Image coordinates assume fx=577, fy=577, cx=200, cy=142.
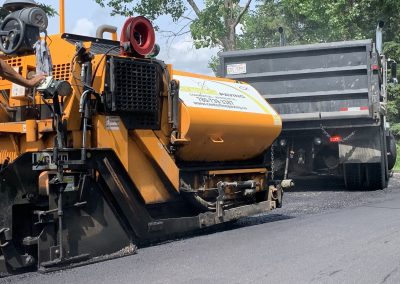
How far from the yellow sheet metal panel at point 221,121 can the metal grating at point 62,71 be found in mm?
1348

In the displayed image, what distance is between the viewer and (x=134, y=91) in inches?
228

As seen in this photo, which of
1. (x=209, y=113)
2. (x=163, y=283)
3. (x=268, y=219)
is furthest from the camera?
(x=268, y=219)

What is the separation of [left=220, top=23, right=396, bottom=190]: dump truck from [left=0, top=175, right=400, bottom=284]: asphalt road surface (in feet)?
9.39

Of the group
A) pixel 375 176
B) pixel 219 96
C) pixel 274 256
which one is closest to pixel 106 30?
pixel 219 96

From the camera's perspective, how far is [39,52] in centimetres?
503

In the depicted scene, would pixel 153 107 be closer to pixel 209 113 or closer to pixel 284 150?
pixel 209 113

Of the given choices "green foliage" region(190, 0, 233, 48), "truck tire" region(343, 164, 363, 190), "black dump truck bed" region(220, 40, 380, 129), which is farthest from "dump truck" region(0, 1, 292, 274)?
"green foliage" region(190, 0, 233, 48)

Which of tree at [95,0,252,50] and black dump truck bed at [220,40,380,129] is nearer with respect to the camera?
black dump truck bed at [220,40,380,129]

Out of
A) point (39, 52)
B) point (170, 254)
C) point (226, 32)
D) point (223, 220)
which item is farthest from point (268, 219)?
point (226, 32)

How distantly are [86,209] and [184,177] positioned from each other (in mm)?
1560

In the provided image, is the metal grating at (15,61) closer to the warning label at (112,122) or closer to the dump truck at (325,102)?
the warning label at (112,122)

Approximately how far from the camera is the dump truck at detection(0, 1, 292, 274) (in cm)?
500

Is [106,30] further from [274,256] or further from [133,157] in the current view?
[274,256]

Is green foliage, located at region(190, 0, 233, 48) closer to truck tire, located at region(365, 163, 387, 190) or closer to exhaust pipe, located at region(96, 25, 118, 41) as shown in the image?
truck tire, located at region(365, 163, 387, 190)
